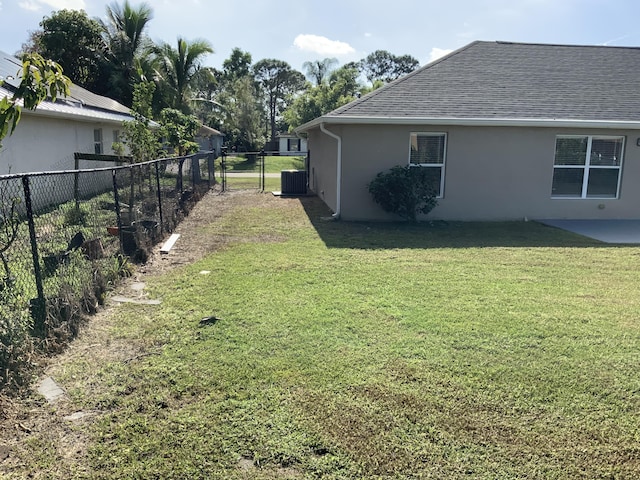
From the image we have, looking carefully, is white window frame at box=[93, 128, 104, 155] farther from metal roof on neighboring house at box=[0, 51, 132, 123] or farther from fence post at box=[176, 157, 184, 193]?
fence post at box=[176, 157, 184, 193]

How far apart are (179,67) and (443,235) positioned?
2011 cm

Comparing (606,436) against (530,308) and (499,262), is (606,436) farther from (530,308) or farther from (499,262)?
(499,262)

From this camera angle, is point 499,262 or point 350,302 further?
point 499,262

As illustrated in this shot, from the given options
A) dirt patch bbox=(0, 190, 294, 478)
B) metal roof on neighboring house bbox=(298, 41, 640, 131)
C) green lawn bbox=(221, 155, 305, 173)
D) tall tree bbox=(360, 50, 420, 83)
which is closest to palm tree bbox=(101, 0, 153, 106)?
green lawn bbox=(221, 155, 305, 173)

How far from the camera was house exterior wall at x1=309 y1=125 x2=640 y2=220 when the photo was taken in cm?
→ 1124

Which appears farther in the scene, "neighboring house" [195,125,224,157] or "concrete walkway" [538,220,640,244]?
"neighboring house" [195,125,224,157]

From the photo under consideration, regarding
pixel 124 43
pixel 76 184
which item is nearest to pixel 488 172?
pixel 76 184

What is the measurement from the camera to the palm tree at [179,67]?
2481 cm

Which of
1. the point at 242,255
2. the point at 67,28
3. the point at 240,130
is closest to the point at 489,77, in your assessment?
the point at 242,255

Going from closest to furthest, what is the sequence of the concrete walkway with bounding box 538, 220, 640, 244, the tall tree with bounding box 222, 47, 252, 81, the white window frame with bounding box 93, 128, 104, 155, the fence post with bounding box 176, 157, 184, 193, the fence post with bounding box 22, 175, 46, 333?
the fence post with bounding box 22, 175, 46, 333 < the concrete walkway with bounding box 538, 220, 640, 244 < the fence post with bounding box 176, 157, 184, 193 < the white window frame with bounding box 93, 128, 104, 155 < the tall tree with bounding box 222, 47, 252, 81

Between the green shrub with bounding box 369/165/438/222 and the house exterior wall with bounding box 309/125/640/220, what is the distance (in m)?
0.55

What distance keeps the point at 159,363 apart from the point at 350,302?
7.58 feet

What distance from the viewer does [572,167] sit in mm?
11750

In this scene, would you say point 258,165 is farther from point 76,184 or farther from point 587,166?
point 76,184
